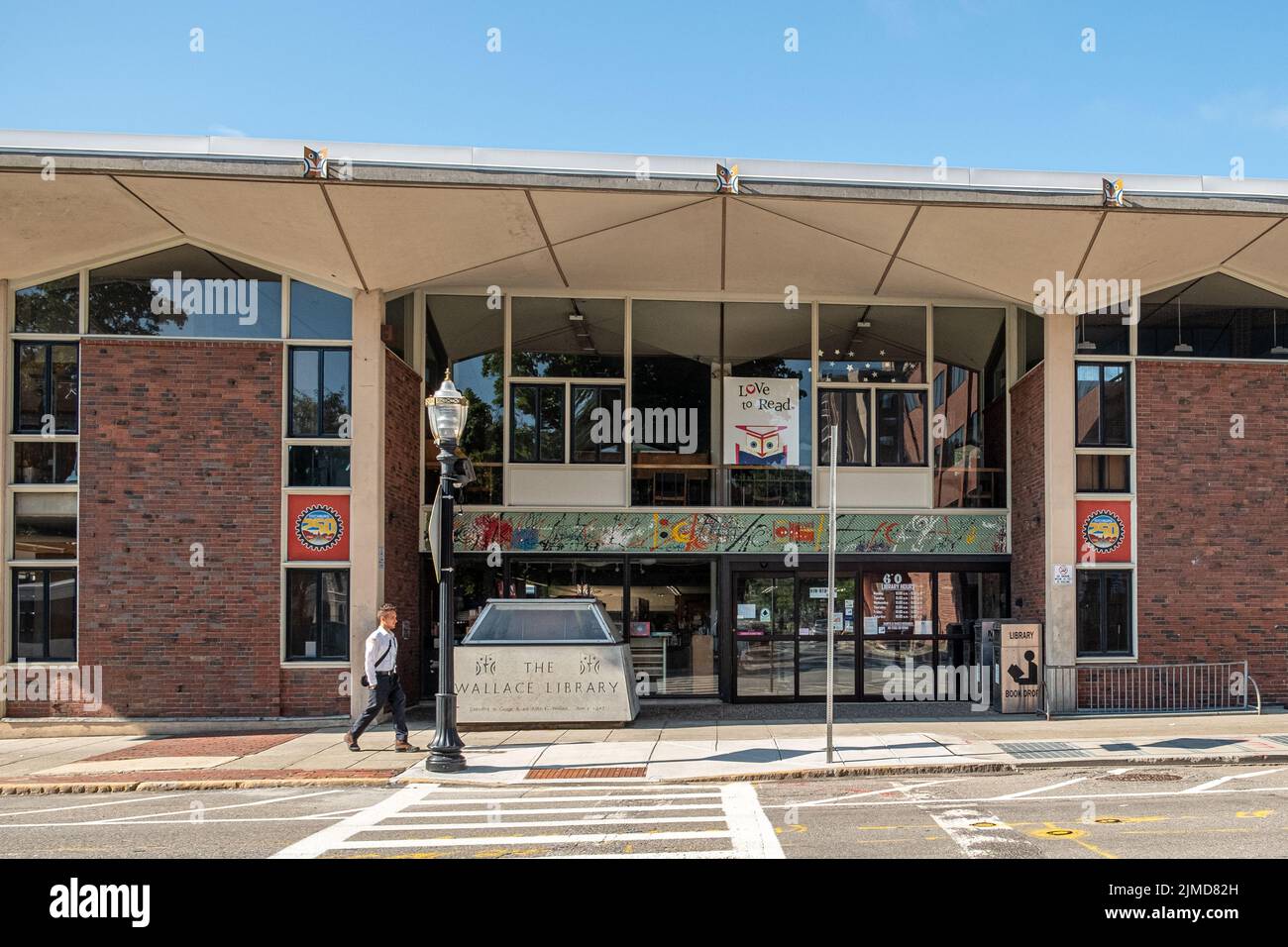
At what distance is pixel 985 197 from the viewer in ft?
45.1

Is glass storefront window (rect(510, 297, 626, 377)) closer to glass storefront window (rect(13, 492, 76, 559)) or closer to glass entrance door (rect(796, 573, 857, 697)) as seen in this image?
glass entrance door (rect(796, 573, 857, 697))

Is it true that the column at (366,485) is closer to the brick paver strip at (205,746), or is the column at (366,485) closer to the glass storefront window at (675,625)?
the brick paver strip at (205,746)

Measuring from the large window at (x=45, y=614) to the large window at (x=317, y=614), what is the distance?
3.14 metres

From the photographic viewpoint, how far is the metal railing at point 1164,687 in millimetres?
15258

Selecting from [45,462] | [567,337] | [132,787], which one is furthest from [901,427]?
[45,462]

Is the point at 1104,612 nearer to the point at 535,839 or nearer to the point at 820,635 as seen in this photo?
the point at 820,635

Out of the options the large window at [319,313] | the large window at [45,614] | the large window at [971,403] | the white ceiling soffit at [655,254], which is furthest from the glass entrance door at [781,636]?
the large window at [45,614]

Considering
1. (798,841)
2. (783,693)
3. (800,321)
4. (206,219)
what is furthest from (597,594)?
(798,841)

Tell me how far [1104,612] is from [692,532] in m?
6.57

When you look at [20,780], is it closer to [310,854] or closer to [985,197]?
[310,854]

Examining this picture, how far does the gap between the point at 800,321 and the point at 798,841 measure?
1108 cm

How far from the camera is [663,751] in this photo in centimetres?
1238

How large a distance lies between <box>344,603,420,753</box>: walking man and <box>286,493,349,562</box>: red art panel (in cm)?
272

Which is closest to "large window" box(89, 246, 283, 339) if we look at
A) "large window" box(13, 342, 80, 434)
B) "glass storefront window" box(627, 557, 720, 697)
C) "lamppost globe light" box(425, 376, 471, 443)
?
"large window" box(13, 342, 80, 434)
